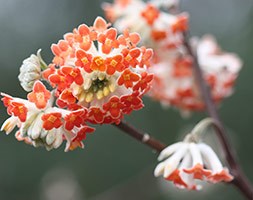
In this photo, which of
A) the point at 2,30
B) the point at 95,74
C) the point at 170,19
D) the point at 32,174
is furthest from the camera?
the point at 2,30

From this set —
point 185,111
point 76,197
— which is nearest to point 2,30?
point 76,197

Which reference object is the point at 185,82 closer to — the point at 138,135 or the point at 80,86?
the point at 138,135

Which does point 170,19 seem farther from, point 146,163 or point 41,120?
point 146,163

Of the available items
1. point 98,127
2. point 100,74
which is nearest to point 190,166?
point 100,74

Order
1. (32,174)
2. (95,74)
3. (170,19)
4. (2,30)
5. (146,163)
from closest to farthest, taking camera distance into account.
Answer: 1. (95,74)
2. (170,19)
3. (32,174)
4. (146,163)
5. (2,30)

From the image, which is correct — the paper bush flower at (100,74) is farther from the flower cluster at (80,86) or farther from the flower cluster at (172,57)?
the flower cluster at (172,57)

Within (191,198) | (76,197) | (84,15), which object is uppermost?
(84,15)

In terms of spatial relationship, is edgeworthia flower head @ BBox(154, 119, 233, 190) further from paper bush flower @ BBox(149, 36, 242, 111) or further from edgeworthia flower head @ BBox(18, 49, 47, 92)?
paper bush flower @ BBox(149, 36, 242, 111)
